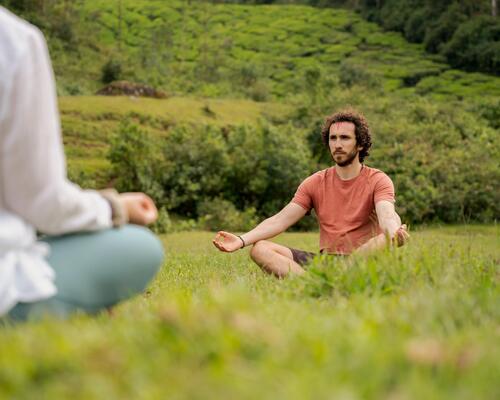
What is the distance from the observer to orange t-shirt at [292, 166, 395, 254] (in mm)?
6061

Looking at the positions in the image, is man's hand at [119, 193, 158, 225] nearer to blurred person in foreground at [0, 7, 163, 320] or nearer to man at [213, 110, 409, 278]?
blurred person in foreground at [0, 7, 163, 320]

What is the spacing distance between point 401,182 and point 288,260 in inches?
623

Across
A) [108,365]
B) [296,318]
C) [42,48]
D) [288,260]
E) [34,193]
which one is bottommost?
[288,260]

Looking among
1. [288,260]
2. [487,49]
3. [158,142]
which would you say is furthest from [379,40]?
[288,260]

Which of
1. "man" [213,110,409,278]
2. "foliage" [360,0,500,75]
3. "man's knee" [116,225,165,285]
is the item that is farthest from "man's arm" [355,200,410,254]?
"foliage" [360,0,500,75]

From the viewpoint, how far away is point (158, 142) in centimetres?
2298

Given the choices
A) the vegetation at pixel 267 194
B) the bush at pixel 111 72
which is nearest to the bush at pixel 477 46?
the vegetation at pixel 267 194

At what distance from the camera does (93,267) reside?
8.49ft

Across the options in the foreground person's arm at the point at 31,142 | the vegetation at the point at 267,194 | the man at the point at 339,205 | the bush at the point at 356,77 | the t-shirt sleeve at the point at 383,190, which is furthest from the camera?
the bush at the point at 356,77

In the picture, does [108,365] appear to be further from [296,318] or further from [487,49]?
[487,49]

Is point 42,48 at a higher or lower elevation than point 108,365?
higher

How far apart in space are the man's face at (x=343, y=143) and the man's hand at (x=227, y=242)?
1281 millimetres

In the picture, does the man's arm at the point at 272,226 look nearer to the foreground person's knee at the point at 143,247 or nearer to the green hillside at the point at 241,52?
the foreground person's knee at the point at 143,247

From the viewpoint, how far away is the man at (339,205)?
19.8ft
